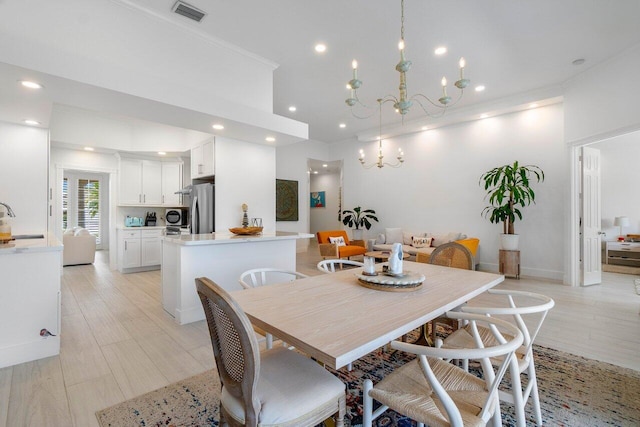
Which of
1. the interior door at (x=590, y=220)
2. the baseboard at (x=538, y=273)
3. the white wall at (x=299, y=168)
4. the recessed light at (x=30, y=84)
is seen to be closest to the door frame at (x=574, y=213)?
the interior door at (x=590, y=220)

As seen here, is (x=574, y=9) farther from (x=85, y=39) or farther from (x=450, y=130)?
(x=85, y=39)

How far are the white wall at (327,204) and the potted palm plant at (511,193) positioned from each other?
6290mm

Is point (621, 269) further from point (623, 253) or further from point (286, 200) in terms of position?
point (286, 200)

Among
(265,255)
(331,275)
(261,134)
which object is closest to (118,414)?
(331,275)

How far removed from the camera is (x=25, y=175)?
13.3 ft

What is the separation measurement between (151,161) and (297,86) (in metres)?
3.81

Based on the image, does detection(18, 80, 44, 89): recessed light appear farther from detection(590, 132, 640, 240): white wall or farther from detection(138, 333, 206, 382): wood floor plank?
detection(590, 132, 640, 240): white wall

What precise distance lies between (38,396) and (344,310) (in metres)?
2.08

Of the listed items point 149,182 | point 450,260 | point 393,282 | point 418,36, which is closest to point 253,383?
point 393,282

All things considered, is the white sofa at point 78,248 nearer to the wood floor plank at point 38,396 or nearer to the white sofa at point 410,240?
the wood floor plank at point 38,396

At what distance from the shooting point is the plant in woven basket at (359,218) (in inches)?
308

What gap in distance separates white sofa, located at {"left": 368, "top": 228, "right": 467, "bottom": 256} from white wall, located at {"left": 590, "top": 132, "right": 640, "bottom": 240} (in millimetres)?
3726

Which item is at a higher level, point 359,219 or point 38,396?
point 359,219

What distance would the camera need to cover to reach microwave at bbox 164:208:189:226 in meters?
6.54
